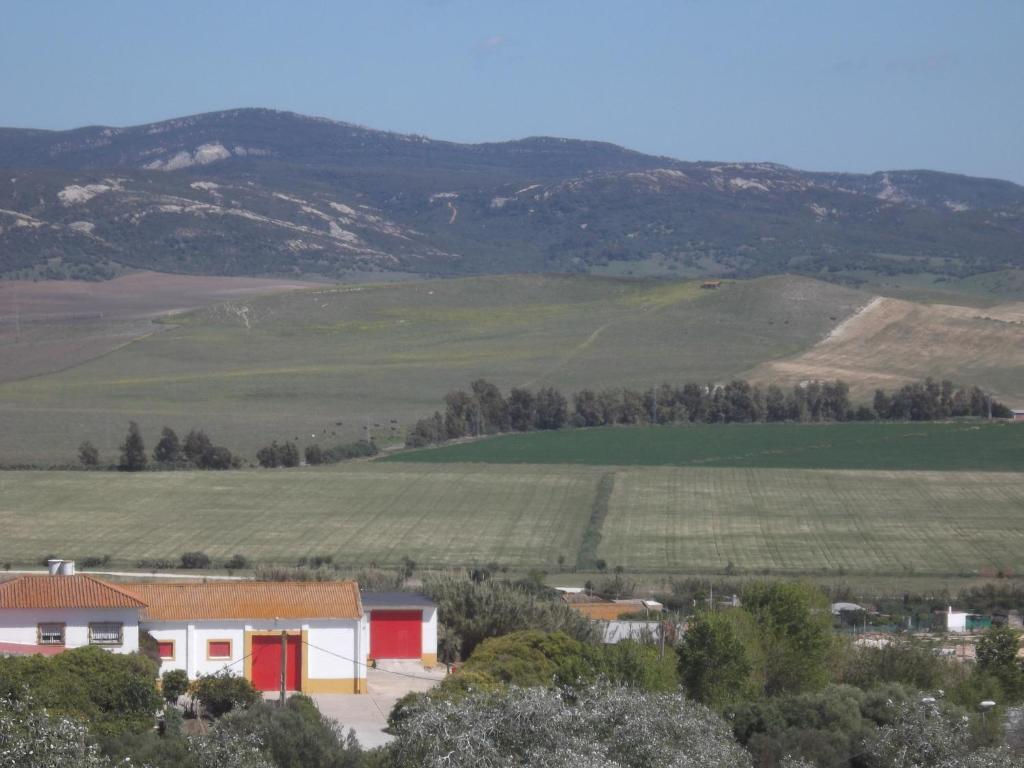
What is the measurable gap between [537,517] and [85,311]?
8342cm

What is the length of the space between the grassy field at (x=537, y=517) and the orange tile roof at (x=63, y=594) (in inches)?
681

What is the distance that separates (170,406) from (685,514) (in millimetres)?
38884

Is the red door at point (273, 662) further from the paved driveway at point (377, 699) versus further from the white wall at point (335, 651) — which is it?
the paved driveway at point (377, 699)

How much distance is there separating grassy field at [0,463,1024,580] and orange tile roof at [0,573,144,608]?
17.3 m

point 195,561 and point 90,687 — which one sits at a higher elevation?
point 90,687

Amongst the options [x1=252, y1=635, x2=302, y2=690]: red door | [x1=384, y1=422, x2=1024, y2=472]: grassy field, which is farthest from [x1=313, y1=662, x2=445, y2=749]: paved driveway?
[x1=384, y1=422, x2=1024, y2=472]: grassy field

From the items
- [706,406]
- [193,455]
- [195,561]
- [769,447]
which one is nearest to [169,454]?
[193,455]

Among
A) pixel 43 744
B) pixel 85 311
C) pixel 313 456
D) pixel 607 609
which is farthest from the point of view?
pixel 85 311

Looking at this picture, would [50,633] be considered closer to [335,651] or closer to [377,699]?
[335,651]

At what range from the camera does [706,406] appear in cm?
8694

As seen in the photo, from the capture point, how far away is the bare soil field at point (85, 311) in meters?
109

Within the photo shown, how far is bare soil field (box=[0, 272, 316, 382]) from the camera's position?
358 ft

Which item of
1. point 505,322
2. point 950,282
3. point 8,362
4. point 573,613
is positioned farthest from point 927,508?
point 950,282

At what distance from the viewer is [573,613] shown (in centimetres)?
3391
